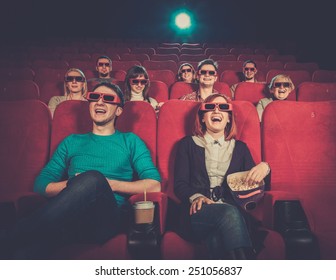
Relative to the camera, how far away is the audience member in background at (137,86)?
1.34m

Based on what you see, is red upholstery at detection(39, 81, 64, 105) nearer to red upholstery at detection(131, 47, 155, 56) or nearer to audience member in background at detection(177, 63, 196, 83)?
audience member in background at detection(177, 63, 196, 83)

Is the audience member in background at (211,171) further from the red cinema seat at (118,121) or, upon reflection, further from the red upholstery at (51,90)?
the red upholstery at (51,90)

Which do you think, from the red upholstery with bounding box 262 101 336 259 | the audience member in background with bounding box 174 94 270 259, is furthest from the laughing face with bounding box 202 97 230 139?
the red upholstery with bounding box 262 101 336 259

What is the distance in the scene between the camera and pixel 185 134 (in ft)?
2.80

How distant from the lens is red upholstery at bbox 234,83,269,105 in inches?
54.0

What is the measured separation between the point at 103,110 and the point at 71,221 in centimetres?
31

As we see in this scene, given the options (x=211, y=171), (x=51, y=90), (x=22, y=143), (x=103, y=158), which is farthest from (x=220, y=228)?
(x=51, y=90)

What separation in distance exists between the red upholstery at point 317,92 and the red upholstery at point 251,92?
14 cm

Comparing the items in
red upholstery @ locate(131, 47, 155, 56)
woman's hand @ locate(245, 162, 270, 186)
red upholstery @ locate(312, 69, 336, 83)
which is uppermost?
red upholstery @ locate(131, 47, 155, 56)

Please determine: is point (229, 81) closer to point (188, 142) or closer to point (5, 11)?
point (188, 142)

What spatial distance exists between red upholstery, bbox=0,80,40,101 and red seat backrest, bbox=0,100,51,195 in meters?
0.39

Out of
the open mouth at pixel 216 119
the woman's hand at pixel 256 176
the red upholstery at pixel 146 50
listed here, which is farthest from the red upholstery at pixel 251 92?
the red upholstery at pixel 146 50
